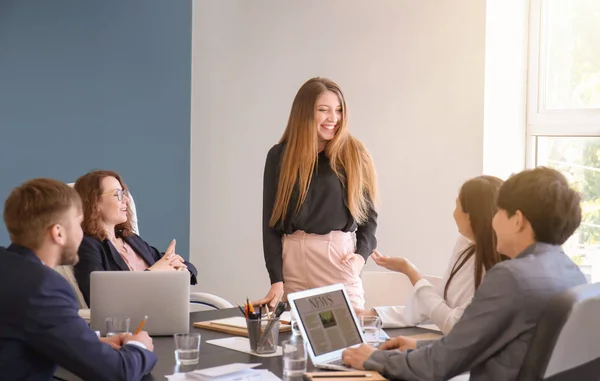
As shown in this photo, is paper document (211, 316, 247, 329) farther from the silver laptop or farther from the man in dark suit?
the man in dark suit

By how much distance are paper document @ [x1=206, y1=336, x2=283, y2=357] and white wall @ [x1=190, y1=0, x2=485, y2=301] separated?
196 cm

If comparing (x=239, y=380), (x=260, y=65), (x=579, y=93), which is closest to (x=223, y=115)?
(x=260, y=65)

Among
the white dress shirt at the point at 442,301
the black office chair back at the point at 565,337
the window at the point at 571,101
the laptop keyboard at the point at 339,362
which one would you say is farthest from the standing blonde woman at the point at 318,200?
the black office chair back at the point at 565,337

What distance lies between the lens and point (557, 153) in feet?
14.0

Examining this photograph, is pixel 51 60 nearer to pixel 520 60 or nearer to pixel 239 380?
pixel 520 60

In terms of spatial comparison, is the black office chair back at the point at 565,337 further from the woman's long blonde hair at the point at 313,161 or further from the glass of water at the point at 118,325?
the woman's long blonde hair at the point at 313,161

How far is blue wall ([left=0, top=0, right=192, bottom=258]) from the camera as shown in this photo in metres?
4.47

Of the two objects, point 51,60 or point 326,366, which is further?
point 51,60

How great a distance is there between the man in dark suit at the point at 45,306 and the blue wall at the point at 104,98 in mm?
2406

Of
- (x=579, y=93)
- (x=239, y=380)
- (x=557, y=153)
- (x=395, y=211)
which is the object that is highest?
(x=579, y=93)

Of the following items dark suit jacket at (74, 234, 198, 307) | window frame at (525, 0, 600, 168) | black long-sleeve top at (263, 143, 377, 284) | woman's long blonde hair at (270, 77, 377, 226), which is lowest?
dark suit jacket at (74, 234, 198, 307)

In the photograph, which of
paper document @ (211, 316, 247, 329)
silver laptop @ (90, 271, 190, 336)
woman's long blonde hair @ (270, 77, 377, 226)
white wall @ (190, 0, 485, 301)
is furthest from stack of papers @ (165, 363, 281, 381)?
white wall @ (190, 0, 485, 301)

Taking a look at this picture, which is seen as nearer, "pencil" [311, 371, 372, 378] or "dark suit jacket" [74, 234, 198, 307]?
"pencil" [311, 371, 372, 378]

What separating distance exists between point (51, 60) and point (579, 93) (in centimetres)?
295
